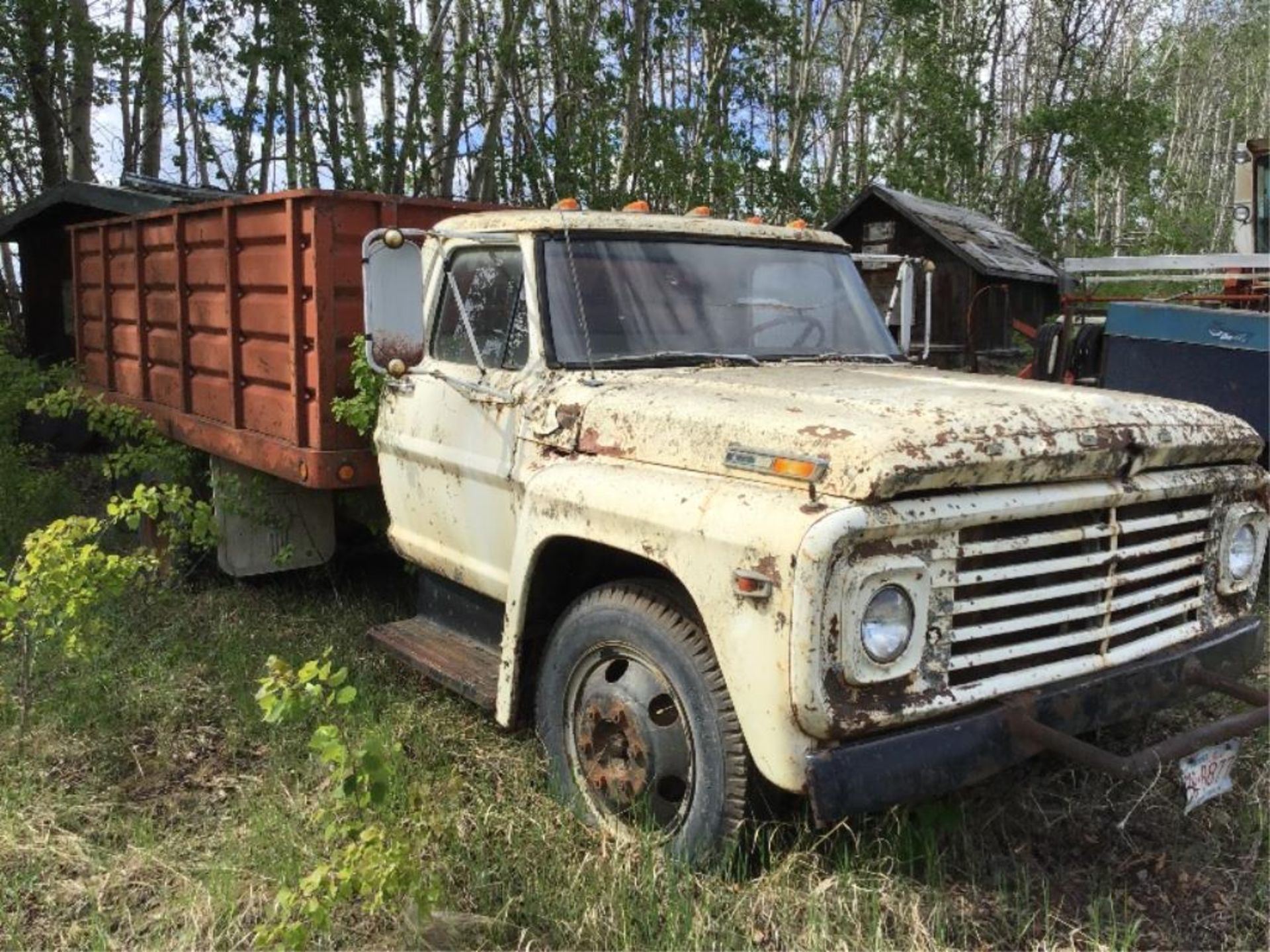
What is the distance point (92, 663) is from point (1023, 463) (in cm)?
409

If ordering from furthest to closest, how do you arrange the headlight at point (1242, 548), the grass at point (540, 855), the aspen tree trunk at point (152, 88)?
the aspen tree trunk at point (152, 88) < the headlight at point (1242, 548) < the grass at point (540, 855)

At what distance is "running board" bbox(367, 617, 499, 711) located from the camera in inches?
159

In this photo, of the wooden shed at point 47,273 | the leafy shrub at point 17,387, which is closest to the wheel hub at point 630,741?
the leafy shrub at point 17,387

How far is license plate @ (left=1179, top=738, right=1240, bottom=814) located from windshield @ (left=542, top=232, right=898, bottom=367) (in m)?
1.93

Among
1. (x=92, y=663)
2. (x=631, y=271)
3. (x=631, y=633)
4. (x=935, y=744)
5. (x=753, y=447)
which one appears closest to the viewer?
(x=935, y=744)

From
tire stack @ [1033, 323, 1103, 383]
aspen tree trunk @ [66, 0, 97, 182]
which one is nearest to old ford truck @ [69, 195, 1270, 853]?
tire stack @ [1033, 323, 1103, 383]

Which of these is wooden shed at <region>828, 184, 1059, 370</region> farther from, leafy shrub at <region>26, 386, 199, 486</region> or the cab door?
the cab door

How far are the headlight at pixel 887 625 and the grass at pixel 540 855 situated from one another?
73 centimetres

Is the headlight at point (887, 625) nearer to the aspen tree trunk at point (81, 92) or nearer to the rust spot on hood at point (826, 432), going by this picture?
the rust spot on hood at point (826, 432)

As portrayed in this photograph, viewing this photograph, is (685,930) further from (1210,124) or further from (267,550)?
(1210,124)

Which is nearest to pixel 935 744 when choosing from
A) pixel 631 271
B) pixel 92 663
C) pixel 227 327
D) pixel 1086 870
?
pixel 1086 870

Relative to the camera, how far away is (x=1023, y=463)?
116 inches

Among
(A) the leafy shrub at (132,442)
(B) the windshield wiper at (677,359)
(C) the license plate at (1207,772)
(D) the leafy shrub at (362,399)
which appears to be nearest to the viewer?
(C) the license plate at (1207,772)

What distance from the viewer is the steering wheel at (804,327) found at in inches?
171
